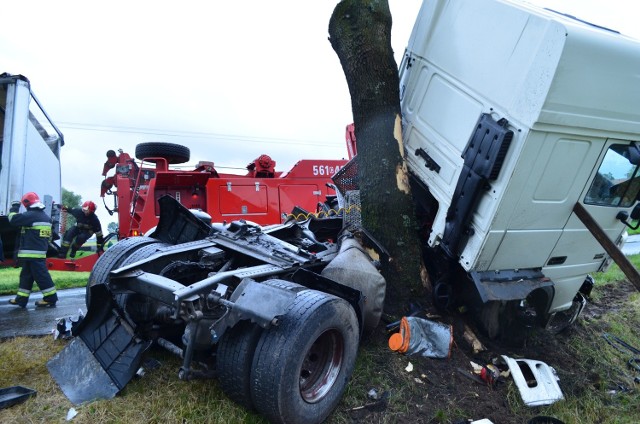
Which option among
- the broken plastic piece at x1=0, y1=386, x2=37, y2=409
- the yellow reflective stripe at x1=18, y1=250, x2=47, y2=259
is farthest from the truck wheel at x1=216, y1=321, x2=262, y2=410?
the yellow reflective stripe at x1=18, y1=250, x2=47, y2=259

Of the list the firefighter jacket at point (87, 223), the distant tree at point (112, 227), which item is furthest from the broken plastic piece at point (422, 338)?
the firefighter jacket at point (87, 223)

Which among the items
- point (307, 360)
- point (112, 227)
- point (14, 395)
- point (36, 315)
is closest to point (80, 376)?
point (14, 395)

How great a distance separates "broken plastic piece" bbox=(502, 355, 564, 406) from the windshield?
1.52m

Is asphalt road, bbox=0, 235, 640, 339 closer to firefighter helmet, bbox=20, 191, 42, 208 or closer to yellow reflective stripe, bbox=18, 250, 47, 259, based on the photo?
yellow reflective stripe, bbox=18, 250, 47, 259

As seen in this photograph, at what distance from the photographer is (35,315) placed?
5125mm

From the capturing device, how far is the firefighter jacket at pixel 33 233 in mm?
5629

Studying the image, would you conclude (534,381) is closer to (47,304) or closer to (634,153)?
(634,153)

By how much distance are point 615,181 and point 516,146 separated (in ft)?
4.47

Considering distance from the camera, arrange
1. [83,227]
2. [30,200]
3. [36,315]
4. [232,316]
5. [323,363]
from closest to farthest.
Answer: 1. [232,316]
2. [323,363]
3. [36,315]
4. [30,200]
5. [83,227]

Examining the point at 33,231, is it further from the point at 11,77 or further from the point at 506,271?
the point at 506,271

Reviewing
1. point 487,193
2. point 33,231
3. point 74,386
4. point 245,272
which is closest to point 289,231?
point 245,272

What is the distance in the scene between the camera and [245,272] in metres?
2.83

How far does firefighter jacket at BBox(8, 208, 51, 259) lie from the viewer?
18.5 feet

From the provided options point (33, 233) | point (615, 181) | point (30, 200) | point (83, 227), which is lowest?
point (83, 227)
